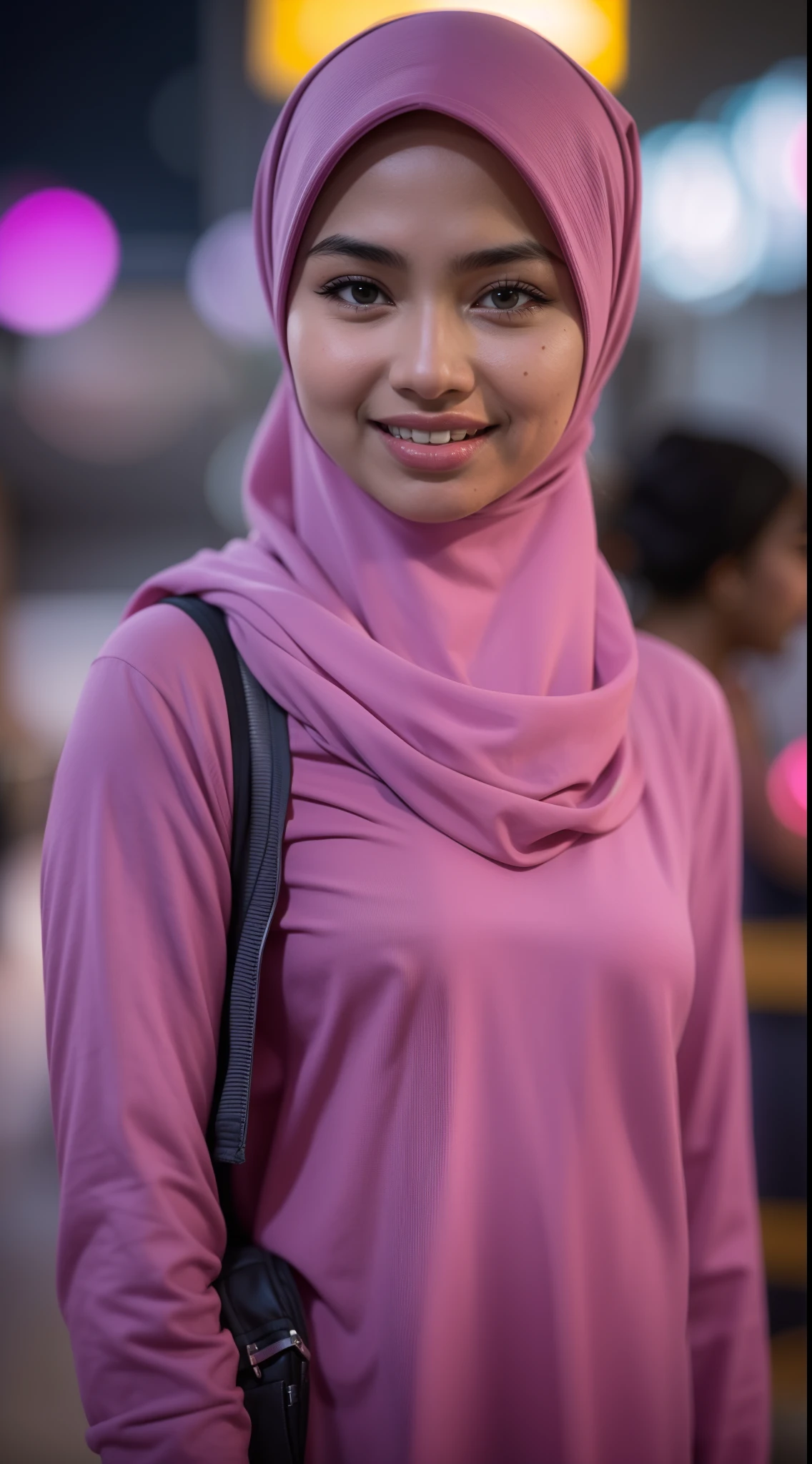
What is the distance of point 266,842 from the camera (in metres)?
0.85

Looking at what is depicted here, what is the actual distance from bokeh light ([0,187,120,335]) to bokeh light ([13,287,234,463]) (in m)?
0.07

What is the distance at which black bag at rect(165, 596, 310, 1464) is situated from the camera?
2.72ft

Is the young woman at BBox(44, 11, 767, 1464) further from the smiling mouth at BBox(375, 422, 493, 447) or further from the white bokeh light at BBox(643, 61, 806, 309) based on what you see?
the white bokeh light at BBox(643, 61, 806, 309)

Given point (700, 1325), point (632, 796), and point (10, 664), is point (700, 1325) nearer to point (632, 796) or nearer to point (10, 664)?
point (632, 796)

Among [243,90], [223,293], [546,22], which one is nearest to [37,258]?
[223,293]

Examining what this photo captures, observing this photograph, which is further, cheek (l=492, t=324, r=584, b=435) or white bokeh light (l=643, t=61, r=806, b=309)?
white bokeh light (l=643, t=61, r=806, b=309)

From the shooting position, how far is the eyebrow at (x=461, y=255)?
0.81m

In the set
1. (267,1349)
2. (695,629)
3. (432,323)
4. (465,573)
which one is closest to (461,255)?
(432,323)

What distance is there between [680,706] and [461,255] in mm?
442

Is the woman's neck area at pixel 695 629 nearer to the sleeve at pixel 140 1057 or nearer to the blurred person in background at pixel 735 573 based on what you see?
the blurred person in background at pixel 735 573

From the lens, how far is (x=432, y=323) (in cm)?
80

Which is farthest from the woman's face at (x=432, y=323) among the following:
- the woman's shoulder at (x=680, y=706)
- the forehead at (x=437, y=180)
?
the woman's shoulder at (x=680, y=706)

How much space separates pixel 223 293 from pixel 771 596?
279 centimetres

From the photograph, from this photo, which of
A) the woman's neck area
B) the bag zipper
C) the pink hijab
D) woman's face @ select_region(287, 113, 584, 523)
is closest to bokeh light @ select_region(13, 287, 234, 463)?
the woman's neck area
